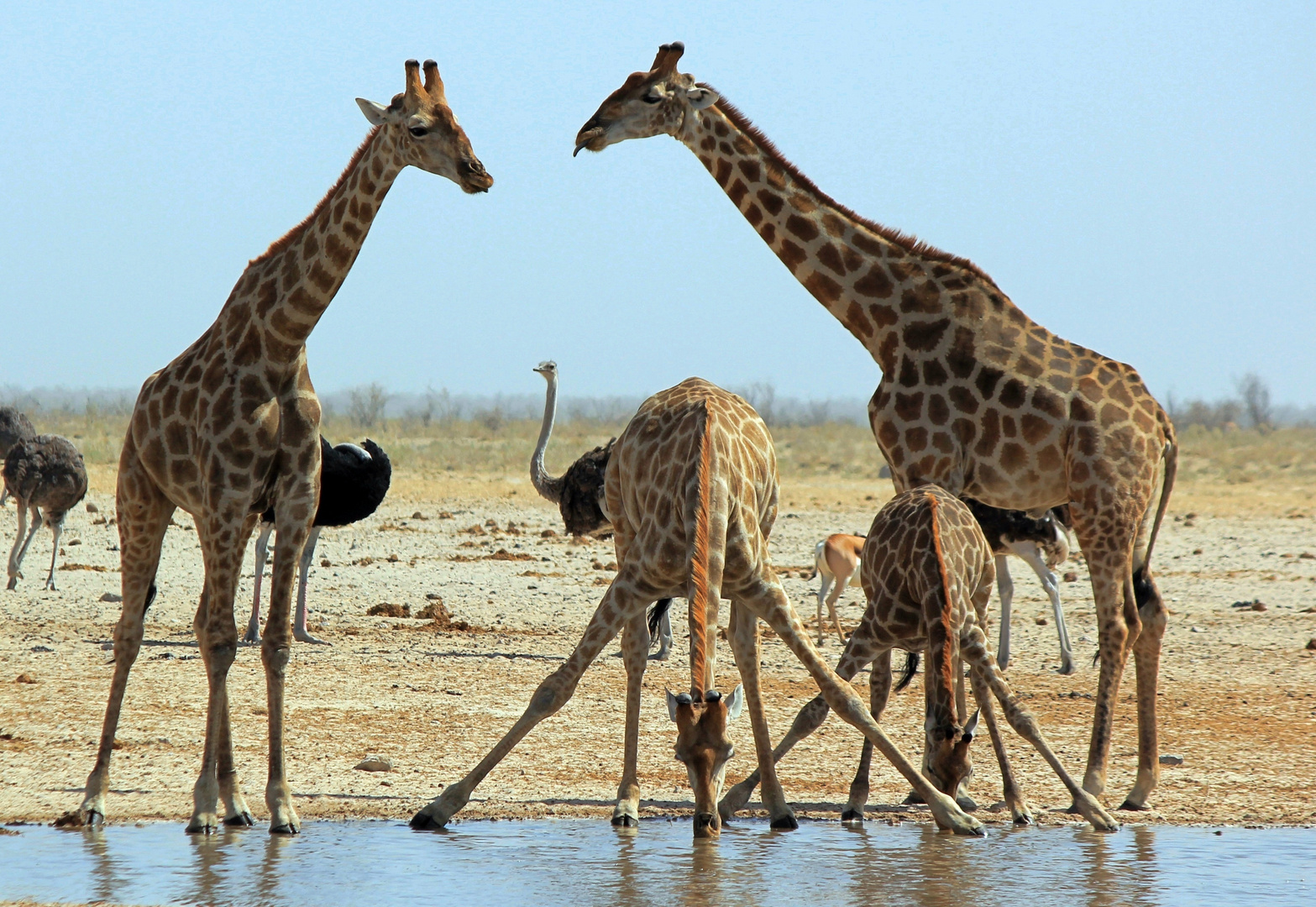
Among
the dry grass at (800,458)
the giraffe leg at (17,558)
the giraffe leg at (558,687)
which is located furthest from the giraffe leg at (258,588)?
the dry grass at (800,458)

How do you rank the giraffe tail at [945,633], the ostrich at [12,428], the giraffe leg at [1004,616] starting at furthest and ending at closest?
the ostrich at [12,428] < the giraffe leg at [1004,616] < the giraffe tail at [945,633]

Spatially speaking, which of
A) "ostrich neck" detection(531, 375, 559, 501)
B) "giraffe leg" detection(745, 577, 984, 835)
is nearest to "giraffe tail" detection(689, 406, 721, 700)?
"giraffe leg" detection(745, 577, 984, 835)

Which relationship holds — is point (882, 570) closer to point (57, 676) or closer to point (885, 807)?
point (885, 807)

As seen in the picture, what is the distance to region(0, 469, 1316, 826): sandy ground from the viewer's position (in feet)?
26.1

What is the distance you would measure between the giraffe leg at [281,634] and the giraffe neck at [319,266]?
0.71 m

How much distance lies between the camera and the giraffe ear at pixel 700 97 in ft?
27.8

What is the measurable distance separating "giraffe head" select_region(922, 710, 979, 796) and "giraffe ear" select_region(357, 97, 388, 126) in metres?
3.77

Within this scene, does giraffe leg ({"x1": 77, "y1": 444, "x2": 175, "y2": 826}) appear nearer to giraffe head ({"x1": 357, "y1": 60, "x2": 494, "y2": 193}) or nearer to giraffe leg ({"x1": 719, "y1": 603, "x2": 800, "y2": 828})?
giraffe head ({"x1": 357, "y1": 60, "x2": 494, "y2": 193})

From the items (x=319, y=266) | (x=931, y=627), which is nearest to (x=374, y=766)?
(x=319, y=266)

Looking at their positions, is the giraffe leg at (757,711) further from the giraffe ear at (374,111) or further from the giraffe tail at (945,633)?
the giraffe ear at (374,111)

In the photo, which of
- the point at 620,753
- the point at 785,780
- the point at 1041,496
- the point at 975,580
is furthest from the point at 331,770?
the point at 1041,496

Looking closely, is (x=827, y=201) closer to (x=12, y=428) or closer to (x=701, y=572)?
(x=701, y=572)

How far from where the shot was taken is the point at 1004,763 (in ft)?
23.7

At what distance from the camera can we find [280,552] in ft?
22.7
